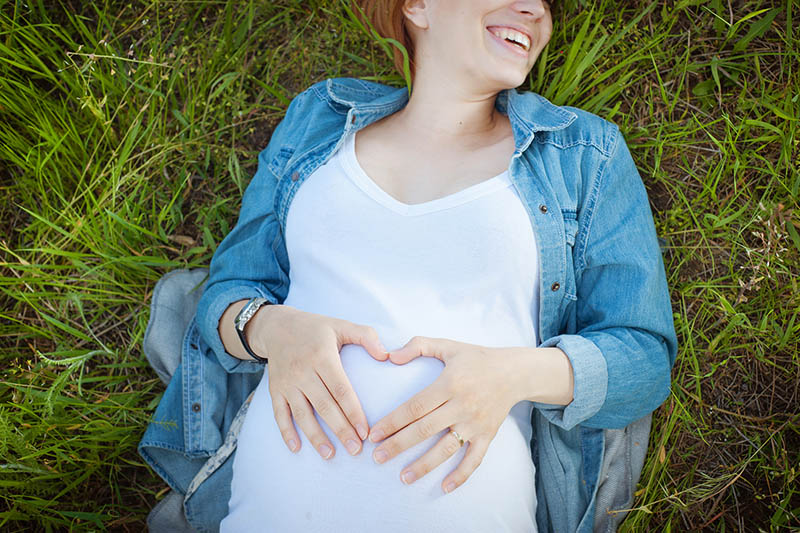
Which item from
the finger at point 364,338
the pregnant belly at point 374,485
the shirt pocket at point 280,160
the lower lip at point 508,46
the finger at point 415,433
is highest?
the lower lip at point 508,46

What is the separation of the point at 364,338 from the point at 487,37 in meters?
1.10

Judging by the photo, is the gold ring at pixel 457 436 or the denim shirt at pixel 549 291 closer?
the gold ring at pixel 457 436

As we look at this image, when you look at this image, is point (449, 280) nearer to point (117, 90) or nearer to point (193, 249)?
point (193, 249)

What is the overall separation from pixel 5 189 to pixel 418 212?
6.91 feet

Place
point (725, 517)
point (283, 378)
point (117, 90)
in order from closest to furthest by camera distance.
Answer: point (283, 378) → point (725, 517) → point (117, 90)

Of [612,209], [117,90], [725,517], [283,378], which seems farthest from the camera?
[117,90]

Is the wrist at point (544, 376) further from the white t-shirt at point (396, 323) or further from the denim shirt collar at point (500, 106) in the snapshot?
the denim shirt collar at point (500, 106)

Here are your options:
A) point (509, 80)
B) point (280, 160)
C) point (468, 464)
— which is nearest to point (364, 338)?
point (468, 464)

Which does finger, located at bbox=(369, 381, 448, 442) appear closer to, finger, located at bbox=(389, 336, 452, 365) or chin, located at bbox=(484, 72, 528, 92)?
finger, located at bbox=(389, 336, 452, 365)

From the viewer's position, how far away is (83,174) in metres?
2.55

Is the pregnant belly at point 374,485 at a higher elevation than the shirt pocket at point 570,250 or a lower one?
lower

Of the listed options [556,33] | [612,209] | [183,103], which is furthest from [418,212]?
[183,103]

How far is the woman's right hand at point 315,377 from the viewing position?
1.70 m

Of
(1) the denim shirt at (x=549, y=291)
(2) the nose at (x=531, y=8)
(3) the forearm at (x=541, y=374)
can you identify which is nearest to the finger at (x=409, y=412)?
(3) the forearm at (x=541, y=374)
